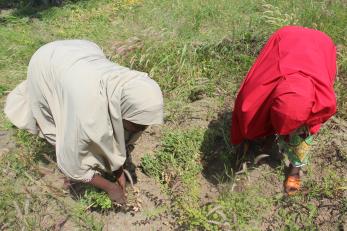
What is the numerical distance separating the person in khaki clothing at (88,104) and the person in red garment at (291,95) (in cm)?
66

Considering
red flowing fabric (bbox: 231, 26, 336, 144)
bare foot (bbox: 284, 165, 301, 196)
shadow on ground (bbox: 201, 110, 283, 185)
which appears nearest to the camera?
red flowing fabric (bbox: 231, 26, 336, 144)

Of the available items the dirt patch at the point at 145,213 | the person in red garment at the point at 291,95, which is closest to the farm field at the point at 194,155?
the dirt patch at the point at 145,213

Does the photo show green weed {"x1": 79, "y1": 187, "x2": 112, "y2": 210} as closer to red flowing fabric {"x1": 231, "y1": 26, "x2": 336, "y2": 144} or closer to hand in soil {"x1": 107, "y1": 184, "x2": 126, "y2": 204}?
hand in soil {"x1": 107, "y1": 184, "x2": 126, "y2": 204}

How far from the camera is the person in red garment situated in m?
2.16

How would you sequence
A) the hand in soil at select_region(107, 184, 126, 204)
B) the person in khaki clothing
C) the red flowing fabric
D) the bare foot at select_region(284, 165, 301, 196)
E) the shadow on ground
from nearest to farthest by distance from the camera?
1. the person in khaki clothing
2. the red flowing fabric
3. the hand in soil at select_region(107, 184, 126, 204)
4. the bare foot at select_region(284, 165, 301, 196)
5. the shadow on ground

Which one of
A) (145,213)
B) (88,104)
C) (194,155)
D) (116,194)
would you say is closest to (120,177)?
(116,194)

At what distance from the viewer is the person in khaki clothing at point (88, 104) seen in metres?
2.03

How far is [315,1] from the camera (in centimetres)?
480

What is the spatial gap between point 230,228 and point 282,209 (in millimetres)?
478

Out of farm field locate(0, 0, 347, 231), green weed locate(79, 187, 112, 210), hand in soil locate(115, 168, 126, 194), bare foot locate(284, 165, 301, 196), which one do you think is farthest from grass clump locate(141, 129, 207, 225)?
bare foot locate(284, 165, 301, 196)

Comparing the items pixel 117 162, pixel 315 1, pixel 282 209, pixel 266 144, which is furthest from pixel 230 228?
pixel 315 1

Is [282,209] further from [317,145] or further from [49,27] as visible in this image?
[49,27]

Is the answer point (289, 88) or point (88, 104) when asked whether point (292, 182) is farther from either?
point (88, 104)

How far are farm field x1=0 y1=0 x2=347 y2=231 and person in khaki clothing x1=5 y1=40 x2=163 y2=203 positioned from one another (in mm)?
445
